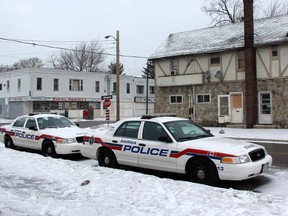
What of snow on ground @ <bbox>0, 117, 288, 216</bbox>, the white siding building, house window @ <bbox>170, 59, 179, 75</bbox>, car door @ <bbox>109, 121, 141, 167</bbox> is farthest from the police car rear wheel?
the white siding building

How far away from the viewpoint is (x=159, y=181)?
24.1 ft

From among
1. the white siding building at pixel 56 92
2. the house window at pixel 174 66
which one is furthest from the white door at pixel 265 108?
the white siding building at pixel 56 92

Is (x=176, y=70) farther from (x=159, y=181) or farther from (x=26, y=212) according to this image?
(x=26, y=212)

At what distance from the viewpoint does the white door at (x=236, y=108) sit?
25.9m

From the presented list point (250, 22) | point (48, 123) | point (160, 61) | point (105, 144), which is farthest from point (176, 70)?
point (105, 144)

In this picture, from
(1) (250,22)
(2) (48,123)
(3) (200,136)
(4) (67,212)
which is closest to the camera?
(4) (67,212)

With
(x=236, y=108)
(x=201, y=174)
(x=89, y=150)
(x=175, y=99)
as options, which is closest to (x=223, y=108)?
(x=236, y=108)

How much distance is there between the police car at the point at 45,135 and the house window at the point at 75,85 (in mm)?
33956

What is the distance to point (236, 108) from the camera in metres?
26.2

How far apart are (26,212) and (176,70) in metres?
24.6

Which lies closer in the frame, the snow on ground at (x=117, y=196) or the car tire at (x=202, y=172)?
the snow on ground at (x=117, y=196)

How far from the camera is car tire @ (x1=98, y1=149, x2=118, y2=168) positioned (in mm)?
9562

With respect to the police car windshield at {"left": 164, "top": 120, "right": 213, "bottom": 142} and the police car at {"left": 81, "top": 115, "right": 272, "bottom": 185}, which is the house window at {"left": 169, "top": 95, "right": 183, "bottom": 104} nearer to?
the police car at {"left": 81, "top": 115, "right": 272, "bottom": 185}

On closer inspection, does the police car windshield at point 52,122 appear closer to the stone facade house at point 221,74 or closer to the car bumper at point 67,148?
the car bumper at point 67,148
